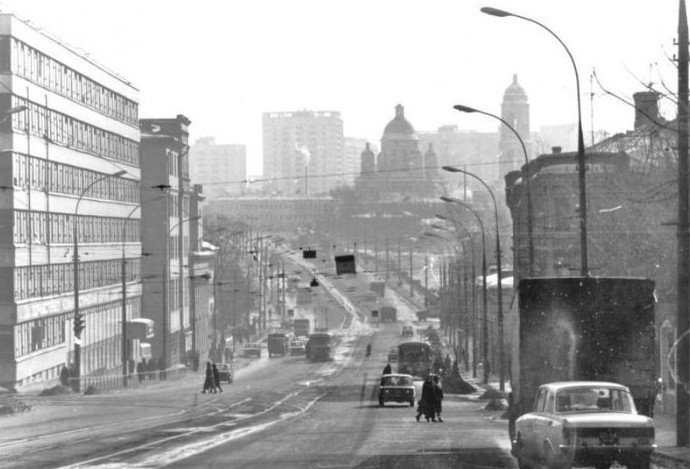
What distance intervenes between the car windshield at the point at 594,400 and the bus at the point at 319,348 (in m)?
84.8

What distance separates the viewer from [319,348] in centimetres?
10731

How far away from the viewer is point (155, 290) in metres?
106

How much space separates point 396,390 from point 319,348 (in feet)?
181

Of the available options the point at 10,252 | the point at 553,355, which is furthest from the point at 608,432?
the point at 10,252

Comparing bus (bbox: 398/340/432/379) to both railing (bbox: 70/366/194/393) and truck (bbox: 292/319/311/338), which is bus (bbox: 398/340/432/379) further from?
truck (bbox: 292/319/311/338)

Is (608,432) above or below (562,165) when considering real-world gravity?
below

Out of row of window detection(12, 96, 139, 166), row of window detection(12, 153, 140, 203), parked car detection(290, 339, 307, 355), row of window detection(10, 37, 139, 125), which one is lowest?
parked car detection(290, 339, 307, 355)

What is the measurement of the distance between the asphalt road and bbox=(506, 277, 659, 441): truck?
6.13 ft

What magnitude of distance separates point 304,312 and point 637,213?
4972 inches

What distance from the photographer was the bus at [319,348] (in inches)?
Result: 4218

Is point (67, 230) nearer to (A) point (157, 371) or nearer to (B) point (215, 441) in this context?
(A) point (157, 371)

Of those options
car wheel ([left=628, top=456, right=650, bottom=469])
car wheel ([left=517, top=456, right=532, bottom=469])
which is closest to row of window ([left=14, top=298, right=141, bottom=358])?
car wheel ([left=517, top=456, right=532, bottom=469])

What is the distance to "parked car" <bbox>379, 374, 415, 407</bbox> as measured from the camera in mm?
52062

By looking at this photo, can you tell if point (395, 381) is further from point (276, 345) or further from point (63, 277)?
point (276, 345)
